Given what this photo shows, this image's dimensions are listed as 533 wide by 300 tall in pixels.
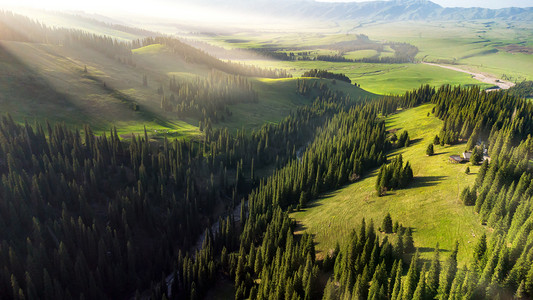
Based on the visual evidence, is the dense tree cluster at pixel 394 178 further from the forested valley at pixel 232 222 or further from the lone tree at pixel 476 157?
the lone tree at pixel 476 157

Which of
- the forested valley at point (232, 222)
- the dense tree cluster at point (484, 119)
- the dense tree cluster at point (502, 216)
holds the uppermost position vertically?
the dense tree cluster at point (484, 119)

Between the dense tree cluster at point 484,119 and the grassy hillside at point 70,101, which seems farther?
the grassy hillside at point 70,101

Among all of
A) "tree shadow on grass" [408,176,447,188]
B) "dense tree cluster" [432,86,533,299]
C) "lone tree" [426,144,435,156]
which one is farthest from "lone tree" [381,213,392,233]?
"lone tree" [426,144,435,156]

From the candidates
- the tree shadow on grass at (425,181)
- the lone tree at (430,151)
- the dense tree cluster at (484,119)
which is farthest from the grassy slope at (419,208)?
the dense tree cluster at (484,119)

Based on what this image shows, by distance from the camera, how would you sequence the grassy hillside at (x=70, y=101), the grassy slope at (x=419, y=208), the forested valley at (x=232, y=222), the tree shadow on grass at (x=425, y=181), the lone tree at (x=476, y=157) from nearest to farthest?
the forested valley at (x=232, y=222)
the grassy slope at (x=419, y=208)
the lone tree at (x=476, y=157)
the tree shadow on grass at (x=425, y=181)
the grassy hillside at (x=70, y=101)

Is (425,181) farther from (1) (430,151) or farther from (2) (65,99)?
(2) (65,99)

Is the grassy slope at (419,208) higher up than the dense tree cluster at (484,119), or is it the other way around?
the dense tree cluster at (484,119)

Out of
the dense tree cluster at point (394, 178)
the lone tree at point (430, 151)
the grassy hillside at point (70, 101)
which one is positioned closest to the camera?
the dense tree cluster at point (394, 178)

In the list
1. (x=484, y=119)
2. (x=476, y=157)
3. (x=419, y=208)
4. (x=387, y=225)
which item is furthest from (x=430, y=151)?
(x=387, y=225)

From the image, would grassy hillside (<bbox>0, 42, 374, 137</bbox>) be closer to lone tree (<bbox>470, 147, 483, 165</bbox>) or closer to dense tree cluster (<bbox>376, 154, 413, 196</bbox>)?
dense tree cluster (<bbox>376, 154, 413, 196</bbox>)
